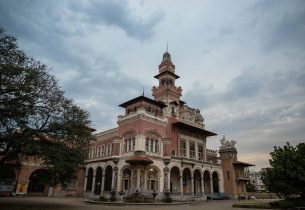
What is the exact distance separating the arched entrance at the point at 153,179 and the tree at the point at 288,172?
14.8 metres

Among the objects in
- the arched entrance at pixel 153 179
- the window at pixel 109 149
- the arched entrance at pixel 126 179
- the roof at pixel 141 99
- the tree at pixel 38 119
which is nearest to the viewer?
the tree at pixel 38 119

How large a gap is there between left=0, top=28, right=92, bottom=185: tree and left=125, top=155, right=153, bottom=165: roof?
332 inches

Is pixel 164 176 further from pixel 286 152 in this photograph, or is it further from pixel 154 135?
pixel 286 152

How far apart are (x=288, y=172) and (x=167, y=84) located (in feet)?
99.3

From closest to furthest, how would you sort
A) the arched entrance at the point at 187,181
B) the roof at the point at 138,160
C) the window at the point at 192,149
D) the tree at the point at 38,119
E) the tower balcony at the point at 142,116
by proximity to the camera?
the tree at the point at 38,119 < the roof at the point at 138,160 < the tower balcony at the point at 142,116 < the arched entrance at the point at 187,181 < the window at the point at 192,149

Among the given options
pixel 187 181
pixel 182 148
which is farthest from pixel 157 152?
pixel 187 181

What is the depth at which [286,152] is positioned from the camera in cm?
2209

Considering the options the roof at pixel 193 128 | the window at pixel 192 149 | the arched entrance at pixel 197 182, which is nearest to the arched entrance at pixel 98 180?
the roof at pixel 193 128

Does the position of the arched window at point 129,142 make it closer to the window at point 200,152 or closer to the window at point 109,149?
the window at point 109,149

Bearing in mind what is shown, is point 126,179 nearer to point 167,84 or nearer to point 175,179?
point 175,179

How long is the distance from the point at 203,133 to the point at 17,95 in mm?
32538

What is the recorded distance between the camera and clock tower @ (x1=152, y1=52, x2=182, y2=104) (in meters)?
46.8

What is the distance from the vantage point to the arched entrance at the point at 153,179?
3298 cm

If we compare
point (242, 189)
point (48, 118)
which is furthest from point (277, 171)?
point (242, 189)
